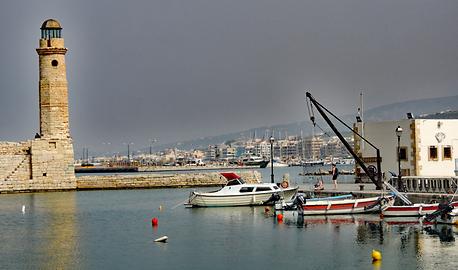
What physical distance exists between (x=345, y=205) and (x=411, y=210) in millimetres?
3381

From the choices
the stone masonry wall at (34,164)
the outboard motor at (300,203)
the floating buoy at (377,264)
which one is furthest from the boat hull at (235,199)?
the floating buoy at (377,264)

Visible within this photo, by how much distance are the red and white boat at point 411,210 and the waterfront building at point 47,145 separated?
90.2 ft

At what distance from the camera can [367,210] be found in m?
36.2

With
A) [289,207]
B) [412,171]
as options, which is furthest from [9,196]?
[412,171]

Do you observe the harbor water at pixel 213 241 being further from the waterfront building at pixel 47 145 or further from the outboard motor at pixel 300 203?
the waterfront building at pixel 47 145

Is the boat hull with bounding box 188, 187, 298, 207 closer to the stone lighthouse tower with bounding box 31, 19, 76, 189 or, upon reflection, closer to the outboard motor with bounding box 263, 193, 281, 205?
the outboard motor with bounding box 263, 193, 281, 205

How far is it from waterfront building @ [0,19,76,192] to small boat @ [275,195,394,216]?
932 inches

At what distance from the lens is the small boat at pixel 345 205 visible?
35934mm

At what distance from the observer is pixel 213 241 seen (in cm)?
3066

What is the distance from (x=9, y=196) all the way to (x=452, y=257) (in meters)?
36.0

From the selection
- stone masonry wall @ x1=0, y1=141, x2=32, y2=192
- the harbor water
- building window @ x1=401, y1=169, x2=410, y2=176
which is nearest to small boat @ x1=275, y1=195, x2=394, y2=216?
the harbor water

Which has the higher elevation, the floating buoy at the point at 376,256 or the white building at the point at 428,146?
the white building at the point at 428,146

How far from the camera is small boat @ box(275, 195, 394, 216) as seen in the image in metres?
35.9

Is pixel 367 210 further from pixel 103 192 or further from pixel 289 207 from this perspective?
pixel 103 192
